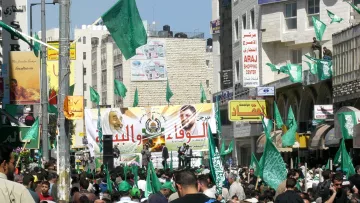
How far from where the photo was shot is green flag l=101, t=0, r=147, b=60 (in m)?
17.2

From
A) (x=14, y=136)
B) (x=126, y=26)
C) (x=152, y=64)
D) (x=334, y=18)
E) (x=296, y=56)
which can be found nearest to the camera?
(x=126, y=26)

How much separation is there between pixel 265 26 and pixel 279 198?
1660 inches

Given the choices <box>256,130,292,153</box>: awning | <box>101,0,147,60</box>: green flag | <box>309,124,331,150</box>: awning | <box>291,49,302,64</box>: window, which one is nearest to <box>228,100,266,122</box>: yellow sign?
<box>256,130,292,153</box>: awning

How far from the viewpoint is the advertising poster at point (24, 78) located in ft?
129

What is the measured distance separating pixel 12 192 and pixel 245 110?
43.3 meters

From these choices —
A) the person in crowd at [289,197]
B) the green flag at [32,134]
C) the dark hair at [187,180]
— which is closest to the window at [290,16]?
the green flag at [32,134]

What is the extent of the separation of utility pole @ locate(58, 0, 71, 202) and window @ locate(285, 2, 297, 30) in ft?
120

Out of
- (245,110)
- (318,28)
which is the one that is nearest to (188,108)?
(245,110)

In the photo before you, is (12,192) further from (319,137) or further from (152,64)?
(152,64)

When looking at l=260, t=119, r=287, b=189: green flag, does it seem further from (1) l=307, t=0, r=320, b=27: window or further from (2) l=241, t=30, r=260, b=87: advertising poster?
(2) l=241, t=30, r=260, b=87: advertising poster

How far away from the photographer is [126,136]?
49750mm

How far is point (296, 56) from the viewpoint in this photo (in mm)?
53469

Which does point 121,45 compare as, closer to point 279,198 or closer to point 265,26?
point 279,198

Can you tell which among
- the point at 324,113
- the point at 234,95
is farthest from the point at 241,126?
the point at 324,113
